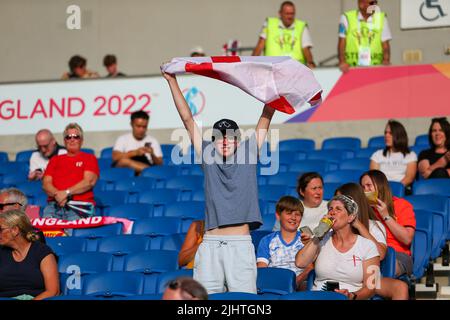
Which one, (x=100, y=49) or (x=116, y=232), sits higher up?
(x=100, y=49)

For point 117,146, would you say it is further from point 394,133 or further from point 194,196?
point 394,133

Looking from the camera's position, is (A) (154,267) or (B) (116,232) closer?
(A) (154,267)

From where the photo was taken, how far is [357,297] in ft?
21.6

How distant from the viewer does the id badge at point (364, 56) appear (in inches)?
499

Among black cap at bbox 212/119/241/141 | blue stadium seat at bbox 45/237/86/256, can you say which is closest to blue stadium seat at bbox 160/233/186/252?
blue stadium seat at bbox 45/237/86/256

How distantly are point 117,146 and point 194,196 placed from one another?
1732 millimetres

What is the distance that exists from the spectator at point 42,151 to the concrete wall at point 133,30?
4741 mm

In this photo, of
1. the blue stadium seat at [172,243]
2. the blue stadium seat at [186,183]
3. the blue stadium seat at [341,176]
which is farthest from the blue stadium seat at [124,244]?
the blue stadium seat at [341,176]

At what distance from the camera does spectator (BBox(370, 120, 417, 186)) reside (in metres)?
10.0

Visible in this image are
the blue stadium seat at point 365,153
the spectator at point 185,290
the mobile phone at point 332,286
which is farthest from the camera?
the blue stadium seat at point 365,153

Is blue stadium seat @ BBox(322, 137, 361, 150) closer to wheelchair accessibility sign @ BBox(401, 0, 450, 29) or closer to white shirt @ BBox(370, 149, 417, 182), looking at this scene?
white shirt @ BBox(370, 149, 417, 182)

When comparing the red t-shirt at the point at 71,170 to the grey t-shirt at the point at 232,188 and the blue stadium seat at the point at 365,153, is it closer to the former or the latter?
the blue stadium seat at the point at 365,153

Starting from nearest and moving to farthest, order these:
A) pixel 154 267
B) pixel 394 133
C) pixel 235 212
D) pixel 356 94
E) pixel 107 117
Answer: pixel 235 212 → pixel 154 267 → pixel 394 133 → pixel 356 94 → pixel 107 117
